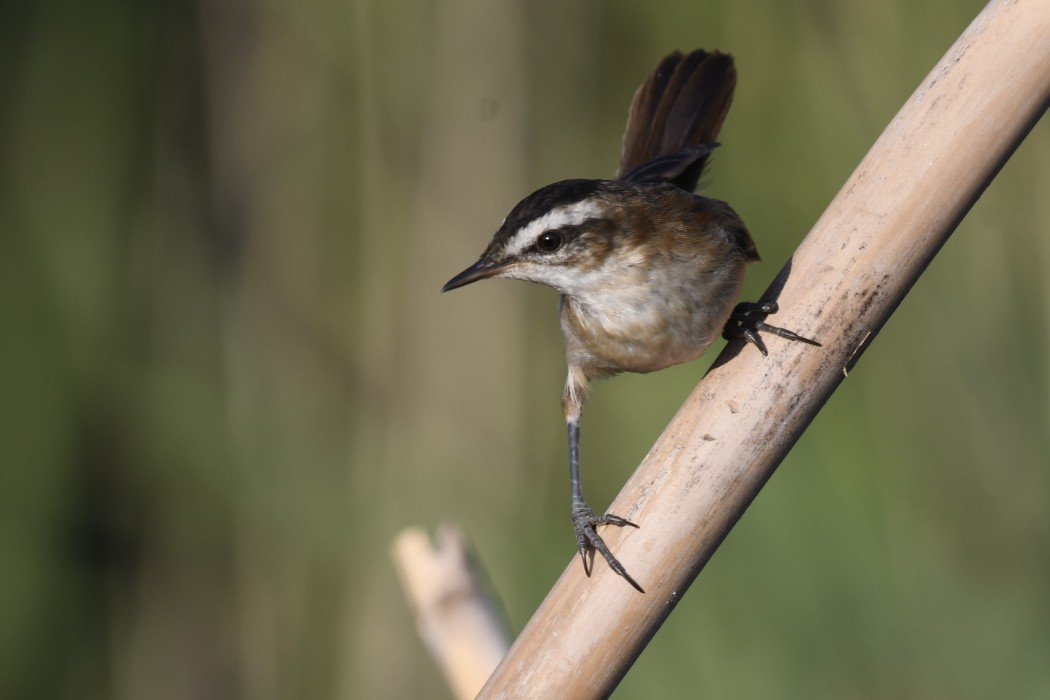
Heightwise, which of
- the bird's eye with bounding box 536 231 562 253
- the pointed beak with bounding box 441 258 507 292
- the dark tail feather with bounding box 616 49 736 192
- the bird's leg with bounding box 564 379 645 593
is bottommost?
the bird's leg with bounding box 564 379 645 593

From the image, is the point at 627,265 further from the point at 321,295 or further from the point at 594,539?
the point at 321,295

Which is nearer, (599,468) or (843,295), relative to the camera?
(843,295)

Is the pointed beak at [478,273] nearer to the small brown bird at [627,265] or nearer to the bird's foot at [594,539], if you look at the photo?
the small brown bird at [627,265]

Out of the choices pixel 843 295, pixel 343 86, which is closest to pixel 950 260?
pixel 843 295

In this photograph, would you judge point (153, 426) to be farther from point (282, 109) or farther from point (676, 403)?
point (676, 403)

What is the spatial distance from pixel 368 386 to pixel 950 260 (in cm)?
148

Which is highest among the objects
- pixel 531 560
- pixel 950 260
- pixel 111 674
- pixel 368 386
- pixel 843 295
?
pixel 843 295

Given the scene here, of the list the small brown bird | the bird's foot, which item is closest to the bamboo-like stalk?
the bird's foot

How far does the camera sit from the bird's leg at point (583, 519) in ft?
4.26

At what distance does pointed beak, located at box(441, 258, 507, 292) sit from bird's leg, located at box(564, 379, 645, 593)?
40 centimetres

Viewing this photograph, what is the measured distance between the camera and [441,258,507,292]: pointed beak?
175cm

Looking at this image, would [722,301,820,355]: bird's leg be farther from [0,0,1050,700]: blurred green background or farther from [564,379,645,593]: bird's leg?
[0,0,1050,700]: blurred green background

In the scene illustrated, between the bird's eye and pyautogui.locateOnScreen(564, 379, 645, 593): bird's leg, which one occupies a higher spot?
the bird's eye

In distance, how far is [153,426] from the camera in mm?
2840
